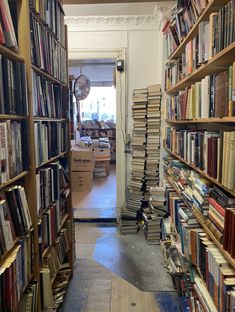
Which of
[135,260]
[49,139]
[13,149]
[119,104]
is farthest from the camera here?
[119,104]

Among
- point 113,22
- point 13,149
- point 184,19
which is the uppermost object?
point 113,22

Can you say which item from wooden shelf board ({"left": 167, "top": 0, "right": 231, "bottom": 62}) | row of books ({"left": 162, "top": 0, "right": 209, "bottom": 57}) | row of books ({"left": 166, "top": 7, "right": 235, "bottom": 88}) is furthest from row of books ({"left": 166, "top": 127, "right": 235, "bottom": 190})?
row of books ({"left": 162, "top": 0, "right": 209, "bottom": 57})

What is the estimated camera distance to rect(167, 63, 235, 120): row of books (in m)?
1.32

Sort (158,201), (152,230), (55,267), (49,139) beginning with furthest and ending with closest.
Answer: (152,230)
(158,201)
(55,267)
(49,139)

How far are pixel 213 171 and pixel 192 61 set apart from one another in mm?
881

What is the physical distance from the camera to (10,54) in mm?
1295

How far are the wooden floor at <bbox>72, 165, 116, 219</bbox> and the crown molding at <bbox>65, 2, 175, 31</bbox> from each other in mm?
2485

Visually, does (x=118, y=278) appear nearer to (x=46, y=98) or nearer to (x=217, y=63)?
(x=46, y=98)

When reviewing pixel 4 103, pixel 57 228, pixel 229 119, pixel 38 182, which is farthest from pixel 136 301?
pixel 4 103

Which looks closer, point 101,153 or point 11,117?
point 11,117

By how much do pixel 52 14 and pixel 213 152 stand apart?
1.43 m

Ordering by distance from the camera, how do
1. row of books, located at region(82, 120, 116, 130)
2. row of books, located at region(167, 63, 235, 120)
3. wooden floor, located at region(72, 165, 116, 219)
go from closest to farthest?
row of books, located at region(167, 63, 235, 120), wooden floor, located at region(72, 165, 116, 219), row of books, located at region(82, 120, 116, 130)

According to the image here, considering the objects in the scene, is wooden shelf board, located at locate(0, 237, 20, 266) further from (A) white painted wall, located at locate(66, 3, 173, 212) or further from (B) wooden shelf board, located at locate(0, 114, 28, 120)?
(A) white painted wall, located at locate(66, 3, 173, 212)

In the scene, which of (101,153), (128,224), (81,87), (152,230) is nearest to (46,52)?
(152,230)
